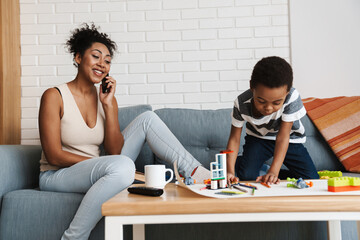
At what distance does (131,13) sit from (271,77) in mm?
1533

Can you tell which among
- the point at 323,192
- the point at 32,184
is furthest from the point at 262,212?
the point at 32,184

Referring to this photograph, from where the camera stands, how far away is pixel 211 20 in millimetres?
2613

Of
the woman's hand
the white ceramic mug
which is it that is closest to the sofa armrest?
the woman's hand

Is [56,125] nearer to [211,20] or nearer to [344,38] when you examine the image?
[211,20]

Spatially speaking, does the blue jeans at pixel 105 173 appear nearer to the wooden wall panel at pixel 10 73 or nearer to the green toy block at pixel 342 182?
the green toy block at pixel 342 182

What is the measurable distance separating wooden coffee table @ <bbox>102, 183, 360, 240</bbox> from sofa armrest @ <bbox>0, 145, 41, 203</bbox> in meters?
0.92

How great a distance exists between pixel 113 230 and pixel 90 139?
953 millimetres

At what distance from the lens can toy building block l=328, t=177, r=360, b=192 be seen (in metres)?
0.94

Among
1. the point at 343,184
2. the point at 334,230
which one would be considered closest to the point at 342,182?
the point at 343,184

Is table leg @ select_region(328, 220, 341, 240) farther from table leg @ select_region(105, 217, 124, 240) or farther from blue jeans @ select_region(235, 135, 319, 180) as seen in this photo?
table leg @ select_region(105, 217, 124, 240)

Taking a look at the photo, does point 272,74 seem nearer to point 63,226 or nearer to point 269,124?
point 269,124

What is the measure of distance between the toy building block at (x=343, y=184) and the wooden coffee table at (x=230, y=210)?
88 millimetres

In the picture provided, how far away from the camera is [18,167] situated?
65.4 inches

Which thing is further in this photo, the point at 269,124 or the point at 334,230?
the point at 269,124
